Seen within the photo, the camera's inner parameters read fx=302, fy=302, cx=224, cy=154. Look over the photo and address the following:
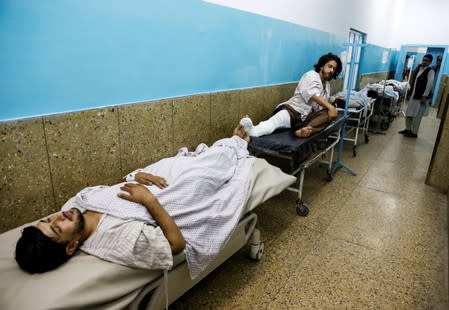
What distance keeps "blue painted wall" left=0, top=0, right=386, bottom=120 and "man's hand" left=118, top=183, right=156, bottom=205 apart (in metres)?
0.55

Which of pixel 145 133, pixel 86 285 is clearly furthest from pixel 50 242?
pixel 145 133

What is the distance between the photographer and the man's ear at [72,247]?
1.14 meters

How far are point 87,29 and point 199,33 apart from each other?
886 mm

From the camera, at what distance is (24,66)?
4.39 ft

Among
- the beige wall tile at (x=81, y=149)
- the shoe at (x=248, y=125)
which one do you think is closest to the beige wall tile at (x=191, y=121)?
the shoe at (x=248, y=125)

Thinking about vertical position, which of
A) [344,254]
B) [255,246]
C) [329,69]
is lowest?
[344,254]

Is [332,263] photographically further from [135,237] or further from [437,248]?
[135,237]

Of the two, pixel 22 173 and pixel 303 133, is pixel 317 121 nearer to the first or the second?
pixel 303 133

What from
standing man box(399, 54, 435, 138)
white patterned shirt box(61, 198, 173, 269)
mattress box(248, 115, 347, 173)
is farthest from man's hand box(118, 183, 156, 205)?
A: standing man box(399, 54, 435, 138)

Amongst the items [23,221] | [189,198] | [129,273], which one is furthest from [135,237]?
[23,221]

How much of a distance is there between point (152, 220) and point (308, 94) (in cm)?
225

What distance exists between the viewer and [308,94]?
9.94 ft

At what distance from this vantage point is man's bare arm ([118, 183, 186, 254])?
125 centimetres

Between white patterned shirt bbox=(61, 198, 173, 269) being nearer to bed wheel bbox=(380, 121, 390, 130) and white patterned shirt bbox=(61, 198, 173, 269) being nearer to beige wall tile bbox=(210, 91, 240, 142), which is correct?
beige wall tile bbox=(210, 91, 240, 142)
